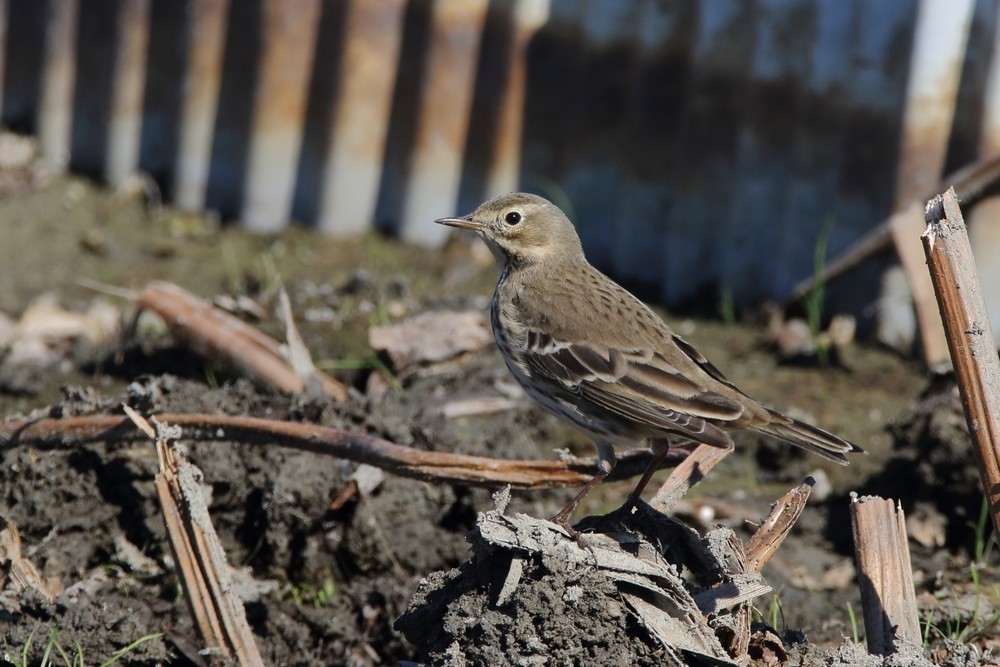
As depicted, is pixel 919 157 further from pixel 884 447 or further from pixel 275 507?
Answer: pixel 275 507

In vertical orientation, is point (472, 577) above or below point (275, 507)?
above

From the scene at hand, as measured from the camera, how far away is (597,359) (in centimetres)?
487

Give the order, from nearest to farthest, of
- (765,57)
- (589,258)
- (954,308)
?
(954,308) < (765,57) < (589,258)

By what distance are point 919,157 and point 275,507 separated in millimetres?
3653

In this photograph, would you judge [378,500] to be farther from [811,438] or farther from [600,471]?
[811,438]

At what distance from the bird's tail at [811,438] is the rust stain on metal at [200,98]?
5078 millimetres

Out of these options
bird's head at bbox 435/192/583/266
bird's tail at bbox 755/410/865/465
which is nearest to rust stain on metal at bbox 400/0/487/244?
bird's head at bbox 435/192/583/266

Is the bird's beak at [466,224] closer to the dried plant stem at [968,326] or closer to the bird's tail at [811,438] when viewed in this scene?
the bird's tail at [811,438]

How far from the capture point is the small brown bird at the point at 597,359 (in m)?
4.47

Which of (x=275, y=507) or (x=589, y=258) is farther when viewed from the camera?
(x=589, y=258)

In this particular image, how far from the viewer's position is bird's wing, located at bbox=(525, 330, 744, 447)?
14.5 ft

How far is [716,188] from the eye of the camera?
7.12 meters

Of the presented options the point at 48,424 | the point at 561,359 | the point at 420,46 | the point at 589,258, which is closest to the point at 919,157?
the point at 589,258

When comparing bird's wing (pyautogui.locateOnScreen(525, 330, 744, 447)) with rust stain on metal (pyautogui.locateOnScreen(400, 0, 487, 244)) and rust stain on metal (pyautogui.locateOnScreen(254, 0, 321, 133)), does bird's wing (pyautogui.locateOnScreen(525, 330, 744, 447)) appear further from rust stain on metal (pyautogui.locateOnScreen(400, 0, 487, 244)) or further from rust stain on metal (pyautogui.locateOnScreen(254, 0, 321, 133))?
rust stain on metal (pyautogui.locateOnScreen(254, 0, 321, 133))
